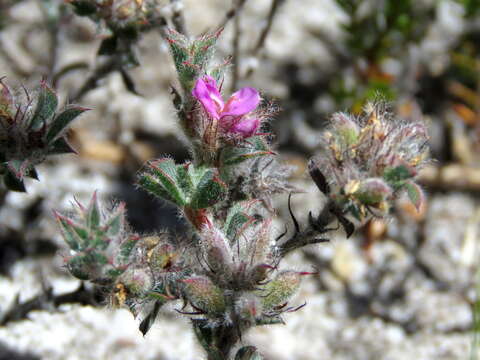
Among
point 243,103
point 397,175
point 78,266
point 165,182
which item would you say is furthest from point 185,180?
point 397,175

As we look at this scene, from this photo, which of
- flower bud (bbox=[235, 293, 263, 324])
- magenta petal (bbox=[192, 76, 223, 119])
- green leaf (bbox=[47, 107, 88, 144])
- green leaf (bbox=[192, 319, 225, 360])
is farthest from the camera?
green leaf (bbox=[47, 107, 88, 144])

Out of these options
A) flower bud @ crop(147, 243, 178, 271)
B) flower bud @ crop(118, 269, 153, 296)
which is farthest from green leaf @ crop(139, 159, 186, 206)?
flower bud @ crop(118, 269, 153, 296)

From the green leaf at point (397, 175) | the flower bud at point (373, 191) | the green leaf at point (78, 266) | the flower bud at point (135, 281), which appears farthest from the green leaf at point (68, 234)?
the green leaf at point (397, 175)

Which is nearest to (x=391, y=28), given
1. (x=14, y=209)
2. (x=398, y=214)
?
(x=398, y=214)

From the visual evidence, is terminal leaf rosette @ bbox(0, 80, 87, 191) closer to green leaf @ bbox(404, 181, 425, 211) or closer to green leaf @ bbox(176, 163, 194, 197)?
green leaf @ bbox(176, 163, 194, 197)

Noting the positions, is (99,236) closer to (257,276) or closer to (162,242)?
(162,242)

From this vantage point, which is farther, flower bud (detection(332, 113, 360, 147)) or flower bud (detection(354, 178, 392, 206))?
flower bud (detection(332, 113, 360, 147))
